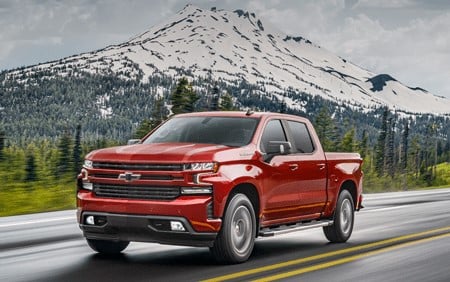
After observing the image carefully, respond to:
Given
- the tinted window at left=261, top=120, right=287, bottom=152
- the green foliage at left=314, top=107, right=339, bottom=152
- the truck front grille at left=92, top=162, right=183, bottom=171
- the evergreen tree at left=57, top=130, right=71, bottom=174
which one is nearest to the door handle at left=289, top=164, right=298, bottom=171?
the tinted window at left=261, top=120, right=287, bottom=152

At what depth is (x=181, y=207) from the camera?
921 cm

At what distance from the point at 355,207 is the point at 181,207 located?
521cm

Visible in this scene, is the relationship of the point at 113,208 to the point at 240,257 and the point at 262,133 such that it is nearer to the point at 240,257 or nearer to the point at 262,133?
the point at 240,257

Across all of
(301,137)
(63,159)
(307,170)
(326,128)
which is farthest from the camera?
(326,128)

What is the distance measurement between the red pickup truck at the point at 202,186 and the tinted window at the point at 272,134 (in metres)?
0.01

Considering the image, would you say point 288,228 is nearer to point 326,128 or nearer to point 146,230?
point 146,230

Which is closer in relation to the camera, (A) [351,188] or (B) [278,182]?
(B) [278,182]

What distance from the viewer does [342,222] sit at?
13047mm

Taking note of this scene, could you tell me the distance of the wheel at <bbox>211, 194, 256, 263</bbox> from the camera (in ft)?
31.5

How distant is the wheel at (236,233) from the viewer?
31.5 feet

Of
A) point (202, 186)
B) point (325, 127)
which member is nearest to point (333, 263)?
point (202, 186)

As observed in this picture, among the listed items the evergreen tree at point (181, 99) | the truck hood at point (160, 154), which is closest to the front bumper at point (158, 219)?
the truck hood at point (160, 154)

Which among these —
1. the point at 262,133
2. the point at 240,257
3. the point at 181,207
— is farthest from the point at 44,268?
the point at 262,133

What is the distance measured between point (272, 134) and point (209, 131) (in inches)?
33.7
